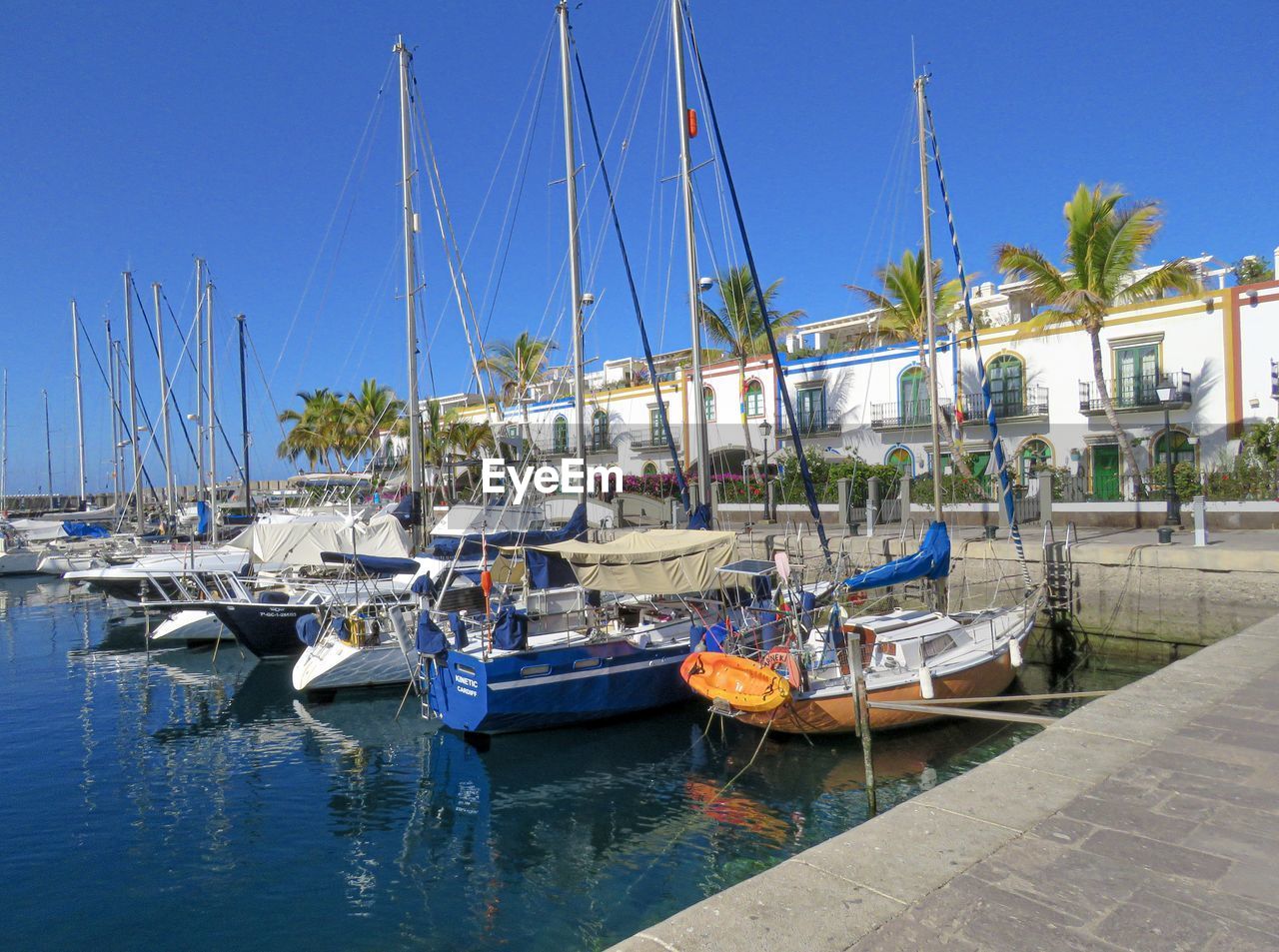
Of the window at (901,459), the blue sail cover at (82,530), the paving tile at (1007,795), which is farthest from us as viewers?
the blue sail cover at (82,530)

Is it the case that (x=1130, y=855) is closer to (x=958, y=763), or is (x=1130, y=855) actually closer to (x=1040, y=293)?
(x=958, y=763)

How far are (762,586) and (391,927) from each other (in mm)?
9399

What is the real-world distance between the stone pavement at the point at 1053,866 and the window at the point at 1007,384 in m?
26.0

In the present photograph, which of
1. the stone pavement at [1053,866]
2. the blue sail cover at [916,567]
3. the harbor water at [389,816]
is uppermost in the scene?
the blue sail cover at [916,567]

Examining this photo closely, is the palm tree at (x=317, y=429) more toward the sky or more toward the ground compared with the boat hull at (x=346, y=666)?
more toward the sky

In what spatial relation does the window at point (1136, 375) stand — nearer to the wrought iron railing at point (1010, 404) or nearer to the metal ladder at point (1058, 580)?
the wrought iron railing at point (1010, 404)

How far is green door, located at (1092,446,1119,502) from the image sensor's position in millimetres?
28625

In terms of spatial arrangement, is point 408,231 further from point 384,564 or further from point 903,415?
point 903,415

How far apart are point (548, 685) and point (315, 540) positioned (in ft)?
34.4

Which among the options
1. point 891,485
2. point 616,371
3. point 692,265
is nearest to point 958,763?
point 692,265

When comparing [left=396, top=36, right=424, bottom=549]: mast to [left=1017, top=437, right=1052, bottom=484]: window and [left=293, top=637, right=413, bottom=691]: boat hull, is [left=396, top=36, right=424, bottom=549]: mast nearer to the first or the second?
[left=293, top=637, right=413, bottom=691]: boat hull

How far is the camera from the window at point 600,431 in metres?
44.6

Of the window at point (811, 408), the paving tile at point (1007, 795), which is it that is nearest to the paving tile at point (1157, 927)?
the paving tile at point (1007, 795)

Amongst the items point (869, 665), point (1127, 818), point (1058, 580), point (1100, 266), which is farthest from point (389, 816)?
point (1100, 266)
